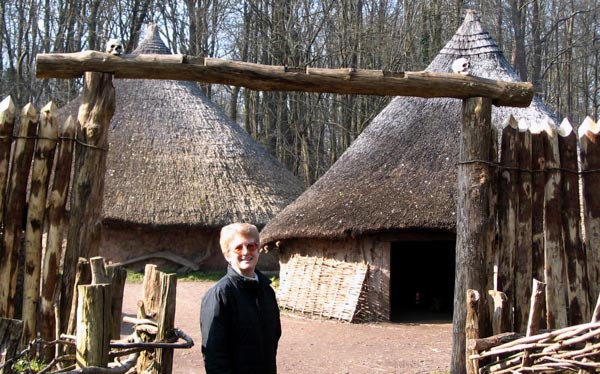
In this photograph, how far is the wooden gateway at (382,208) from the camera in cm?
998

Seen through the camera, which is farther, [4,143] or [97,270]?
[4,143]

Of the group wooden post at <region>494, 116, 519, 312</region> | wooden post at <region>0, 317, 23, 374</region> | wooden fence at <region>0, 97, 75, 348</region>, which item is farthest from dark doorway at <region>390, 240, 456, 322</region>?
wooden post at <region>0, 317, 23, 374</region>

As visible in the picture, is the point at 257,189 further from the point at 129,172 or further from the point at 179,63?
the point at 179,63

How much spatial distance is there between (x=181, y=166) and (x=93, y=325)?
12.7 meters

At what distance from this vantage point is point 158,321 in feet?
12.6

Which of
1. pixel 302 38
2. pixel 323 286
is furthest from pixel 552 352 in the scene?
pixel 302 38

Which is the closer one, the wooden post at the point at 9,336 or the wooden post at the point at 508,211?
the wooden post at the point at 9,336

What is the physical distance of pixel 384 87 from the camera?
5457 mm

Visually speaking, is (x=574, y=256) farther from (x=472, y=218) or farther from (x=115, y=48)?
(x=115, y=48)

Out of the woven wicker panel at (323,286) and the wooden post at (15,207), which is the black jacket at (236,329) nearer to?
the wooden post at (15,207)

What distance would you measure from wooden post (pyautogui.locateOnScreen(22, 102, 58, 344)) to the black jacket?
Result: 5.97ft

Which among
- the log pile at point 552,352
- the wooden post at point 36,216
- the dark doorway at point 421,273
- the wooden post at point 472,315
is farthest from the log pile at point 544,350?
the dark doorway at point 421,273

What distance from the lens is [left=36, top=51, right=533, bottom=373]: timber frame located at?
17.0ft

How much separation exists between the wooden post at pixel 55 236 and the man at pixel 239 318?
174 centimetres
